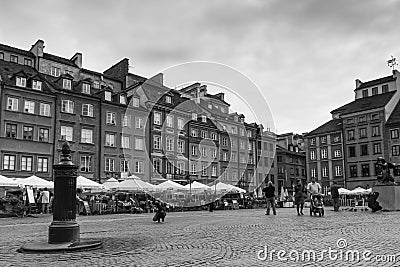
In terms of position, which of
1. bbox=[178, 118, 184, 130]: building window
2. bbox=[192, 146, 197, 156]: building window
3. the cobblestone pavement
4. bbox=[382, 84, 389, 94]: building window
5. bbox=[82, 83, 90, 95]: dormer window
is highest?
bbox=[382, 84, 389, 94]: building window

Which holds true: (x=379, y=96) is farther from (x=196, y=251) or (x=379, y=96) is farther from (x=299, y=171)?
(x=196, y=251)

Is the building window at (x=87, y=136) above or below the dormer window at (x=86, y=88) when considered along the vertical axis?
below

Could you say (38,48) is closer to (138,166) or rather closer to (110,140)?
(110,140)

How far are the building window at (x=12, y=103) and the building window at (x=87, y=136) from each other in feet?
25.4

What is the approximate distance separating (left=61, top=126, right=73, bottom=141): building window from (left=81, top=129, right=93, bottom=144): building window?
1436mm

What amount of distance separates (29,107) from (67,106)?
14.6ft

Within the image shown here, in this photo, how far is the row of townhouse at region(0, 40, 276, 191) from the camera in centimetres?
4272

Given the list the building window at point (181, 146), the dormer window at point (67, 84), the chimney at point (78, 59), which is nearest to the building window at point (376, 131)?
the building window at point (181, 146)

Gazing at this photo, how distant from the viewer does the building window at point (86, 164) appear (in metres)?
46.7

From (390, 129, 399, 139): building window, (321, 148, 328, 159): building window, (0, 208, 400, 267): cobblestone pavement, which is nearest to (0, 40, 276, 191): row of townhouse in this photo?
(321, 148, 328, 159): building window

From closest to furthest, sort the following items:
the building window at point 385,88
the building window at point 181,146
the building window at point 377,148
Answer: the building window at point 181,146, the building window at point 377,148, the building window at point 385,88

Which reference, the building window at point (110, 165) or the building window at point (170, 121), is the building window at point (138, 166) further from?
the building window at point (170, 121)

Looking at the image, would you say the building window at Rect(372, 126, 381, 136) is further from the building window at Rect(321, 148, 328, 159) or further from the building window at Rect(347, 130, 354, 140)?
the building window at Rect(321, 148, 328, 159)

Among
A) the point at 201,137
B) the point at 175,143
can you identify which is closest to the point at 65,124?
the point at 175,143
